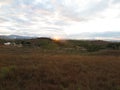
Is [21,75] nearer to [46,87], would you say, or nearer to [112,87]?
[46,87]

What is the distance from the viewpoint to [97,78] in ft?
33.4

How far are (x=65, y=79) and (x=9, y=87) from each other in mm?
2761

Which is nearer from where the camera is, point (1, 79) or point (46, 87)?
point (46, 87)

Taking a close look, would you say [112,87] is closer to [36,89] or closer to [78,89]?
[78,89]

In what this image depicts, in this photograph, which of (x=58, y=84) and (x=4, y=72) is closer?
(x=58, y=84)

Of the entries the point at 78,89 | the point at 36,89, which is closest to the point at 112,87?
the point at 78,89

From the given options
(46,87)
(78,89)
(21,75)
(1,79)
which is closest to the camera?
(78,89)

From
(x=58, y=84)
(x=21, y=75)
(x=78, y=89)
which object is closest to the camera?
(x=78, y=89)

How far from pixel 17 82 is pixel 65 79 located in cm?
223

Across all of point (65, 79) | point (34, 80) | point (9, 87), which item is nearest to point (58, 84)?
point (65, 79)

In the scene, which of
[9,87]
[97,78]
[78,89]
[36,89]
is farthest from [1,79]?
[97,78]

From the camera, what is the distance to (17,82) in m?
9.15

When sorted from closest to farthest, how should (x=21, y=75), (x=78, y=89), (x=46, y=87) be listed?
(x=78, y=89)
(x=46, y=87)
(x=21, y=75)

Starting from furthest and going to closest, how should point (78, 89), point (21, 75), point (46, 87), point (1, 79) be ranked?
point (21, 75), point (1, 79), point (46, 87), point (78, 89)
